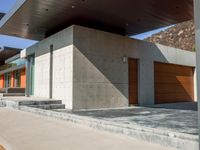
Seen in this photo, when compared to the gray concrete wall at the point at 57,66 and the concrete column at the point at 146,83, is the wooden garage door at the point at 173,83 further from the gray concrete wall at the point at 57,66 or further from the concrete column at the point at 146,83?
the gray concrete wall at the point at 57,66

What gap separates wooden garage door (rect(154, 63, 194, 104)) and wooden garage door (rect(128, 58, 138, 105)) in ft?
6.20

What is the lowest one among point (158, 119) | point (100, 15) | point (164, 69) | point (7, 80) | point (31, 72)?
point (158, 119)

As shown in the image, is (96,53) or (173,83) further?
(173,83)

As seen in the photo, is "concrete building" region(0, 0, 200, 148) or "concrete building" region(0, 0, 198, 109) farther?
"concrete building" region(0, 0, 198, 109)

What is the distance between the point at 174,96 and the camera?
50.2ft

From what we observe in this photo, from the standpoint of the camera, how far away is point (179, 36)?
50.1 meters

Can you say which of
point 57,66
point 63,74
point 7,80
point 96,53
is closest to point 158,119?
point 96,53

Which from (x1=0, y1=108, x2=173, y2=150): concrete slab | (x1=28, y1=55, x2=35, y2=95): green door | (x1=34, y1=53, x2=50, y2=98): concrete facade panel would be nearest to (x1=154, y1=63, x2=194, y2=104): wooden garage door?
(x1=34, y1=53, x2=50, y2=98): concrete facade panel

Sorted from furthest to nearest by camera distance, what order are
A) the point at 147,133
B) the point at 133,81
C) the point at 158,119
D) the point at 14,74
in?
the point at 14,74
the point at 133,81
the point at 158,119
the point at 147,133

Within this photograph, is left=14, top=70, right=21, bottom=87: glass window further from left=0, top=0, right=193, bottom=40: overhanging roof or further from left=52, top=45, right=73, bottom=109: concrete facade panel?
left=52, top=45, right=73, bottom=109: concrete facade panel

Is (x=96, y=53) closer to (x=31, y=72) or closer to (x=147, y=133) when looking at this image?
(x=31, y=72)

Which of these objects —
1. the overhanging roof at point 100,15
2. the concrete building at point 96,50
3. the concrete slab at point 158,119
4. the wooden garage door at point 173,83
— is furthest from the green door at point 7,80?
the concrete slab at point 158,119

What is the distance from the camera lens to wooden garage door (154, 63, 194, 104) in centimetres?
1423

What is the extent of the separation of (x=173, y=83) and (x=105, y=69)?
6.24 m
